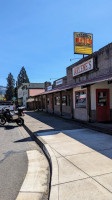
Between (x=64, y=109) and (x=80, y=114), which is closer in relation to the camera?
(x=80, y=114)

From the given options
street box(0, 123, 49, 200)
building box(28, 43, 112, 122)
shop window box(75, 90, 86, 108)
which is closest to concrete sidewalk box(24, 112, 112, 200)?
street box(0, 123, 49, 200)

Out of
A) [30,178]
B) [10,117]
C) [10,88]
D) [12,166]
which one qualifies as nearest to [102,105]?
[10,117]

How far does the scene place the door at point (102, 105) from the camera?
1092cm

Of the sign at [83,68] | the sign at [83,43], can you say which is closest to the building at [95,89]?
the sign at [83,68]

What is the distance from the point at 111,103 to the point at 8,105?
31.5ft

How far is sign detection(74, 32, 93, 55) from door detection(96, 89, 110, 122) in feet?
17.0

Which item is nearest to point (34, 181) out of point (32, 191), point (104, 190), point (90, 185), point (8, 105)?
point (32, 191)

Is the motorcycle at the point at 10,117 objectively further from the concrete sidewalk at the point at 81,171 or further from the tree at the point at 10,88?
the tree at the point at 10,88

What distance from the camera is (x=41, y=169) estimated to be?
4.30m

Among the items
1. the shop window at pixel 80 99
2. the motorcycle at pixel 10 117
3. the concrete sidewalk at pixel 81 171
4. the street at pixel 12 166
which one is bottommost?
the street at pixel 12 166

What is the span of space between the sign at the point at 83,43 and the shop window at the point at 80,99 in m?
4.18

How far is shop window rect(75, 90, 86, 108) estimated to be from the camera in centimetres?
1185

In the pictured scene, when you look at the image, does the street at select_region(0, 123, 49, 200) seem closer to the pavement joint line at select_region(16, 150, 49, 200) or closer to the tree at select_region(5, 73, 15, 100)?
the pavement joint line at select_region(16, 150, 49, 200)

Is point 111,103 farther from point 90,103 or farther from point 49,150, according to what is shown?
point 49,150
